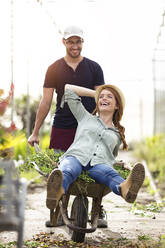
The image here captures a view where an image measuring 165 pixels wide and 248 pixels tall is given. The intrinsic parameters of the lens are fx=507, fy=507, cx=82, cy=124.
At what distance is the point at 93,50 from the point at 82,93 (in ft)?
25.6

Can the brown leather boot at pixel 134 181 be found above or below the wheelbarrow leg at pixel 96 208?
above

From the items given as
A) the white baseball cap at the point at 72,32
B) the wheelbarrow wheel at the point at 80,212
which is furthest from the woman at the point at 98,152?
the white baseball cap at the point at 72,32

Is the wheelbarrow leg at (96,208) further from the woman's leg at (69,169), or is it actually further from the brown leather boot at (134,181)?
the brown leather boot at (134,181)

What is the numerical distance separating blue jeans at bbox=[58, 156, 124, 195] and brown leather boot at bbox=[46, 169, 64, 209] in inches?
4.0

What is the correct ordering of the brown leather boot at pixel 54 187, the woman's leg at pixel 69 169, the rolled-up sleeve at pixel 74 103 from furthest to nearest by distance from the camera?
the rolled-up sleeve at pixel 74 103 < the woman's leg at pixel 69 169 < the brown leather boot at pixel 54 187

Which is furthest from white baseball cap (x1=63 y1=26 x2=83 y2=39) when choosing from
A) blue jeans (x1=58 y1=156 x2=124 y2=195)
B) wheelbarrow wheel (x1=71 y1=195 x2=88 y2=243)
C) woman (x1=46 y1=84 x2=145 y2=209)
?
wheelbarrow wheel (x1=71 y1=195 x2=88 y2=243)

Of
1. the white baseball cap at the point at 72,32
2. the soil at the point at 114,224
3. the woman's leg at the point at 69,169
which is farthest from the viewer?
the white baseball cap at the point at 72,32

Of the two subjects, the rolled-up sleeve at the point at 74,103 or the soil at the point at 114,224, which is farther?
the soil at the point at 114,224

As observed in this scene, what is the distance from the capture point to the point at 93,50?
1173 centimetres

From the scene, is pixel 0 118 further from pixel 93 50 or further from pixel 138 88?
pixel 138 88

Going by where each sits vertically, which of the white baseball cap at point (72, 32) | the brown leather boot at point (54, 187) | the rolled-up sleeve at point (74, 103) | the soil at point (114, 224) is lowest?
the soil at point (114, 224)

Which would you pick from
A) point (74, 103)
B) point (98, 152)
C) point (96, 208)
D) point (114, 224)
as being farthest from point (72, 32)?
point (114, 224)

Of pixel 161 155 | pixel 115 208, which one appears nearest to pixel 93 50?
pixel 161 155

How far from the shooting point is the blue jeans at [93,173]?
11.2ft
